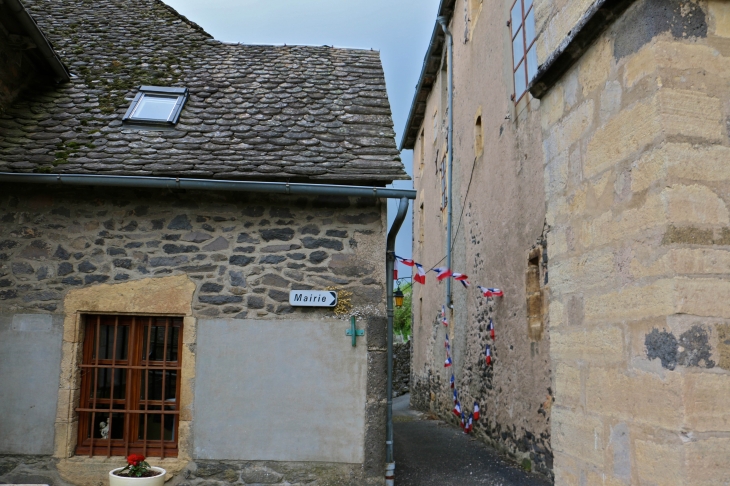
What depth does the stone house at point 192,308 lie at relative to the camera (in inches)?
212

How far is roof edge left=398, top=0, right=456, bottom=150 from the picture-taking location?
1295cm

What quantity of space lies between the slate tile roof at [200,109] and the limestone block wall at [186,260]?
321mm

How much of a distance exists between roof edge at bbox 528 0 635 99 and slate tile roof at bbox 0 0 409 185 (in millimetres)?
3087

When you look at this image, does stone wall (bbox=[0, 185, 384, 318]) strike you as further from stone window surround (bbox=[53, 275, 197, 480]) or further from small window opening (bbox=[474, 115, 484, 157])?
small window opening (bbox=[474, 115, 484, 157])

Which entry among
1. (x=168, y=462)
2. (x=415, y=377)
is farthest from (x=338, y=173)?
(x=415, y=377)

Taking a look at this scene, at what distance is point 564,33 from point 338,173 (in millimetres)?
3417

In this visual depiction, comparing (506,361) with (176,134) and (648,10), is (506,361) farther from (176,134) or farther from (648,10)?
(648,10)

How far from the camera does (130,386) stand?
5.59 m

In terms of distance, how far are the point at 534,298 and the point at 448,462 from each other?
2235 mm

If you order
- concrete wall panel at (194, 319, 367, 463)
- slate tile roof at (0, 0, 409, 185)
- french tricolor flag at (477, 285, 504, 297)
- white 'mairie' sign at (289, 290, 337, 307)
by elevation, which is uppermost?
slate tile roof at (0, 0, 409, 185)

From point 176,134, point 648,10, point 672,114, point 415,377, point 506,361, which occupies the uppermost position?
point 176,134

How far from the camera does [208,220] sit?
5.70m

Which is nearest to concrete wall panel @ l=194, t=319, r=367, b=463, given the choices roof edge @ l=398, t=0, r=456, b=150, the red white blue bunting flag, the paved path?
the paved path

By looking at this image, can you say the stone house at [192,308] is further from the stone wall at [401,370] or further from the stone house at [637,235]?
the stone wall at [401,370]
